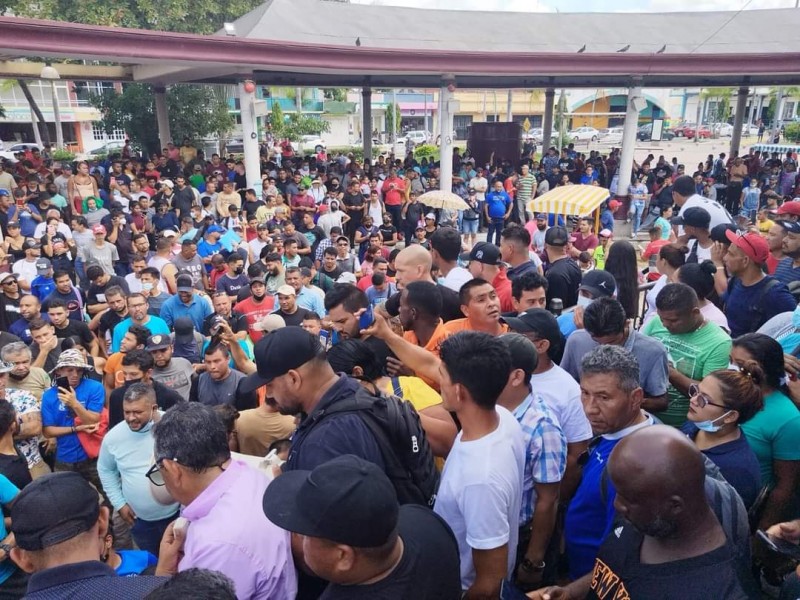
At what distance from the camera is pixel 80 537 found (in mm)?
2129

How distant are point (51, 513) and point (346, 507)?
1.24 m

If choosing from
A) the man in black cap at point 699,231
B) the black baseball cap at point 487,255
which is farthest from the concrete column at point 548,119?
the black baseball cap at point 487,255

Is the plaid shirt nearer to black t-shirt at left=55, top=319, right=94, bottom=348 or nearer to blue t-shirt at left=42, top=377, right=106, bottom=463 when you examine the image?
blue t-shirt at left=42, top=377, right=106, bottom=463

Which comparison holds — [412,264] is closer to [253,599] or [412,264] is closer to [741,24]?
[253,599]

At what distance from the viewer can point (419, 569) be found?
5.83 feet

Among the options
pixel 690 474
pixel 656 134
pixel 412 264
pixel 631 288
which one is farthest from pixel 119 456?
pixel 656 134

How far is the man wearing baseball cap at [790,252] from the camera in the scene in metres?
4.82

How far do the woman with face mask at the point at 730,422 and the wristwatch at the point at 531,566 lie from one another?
903 millimetres

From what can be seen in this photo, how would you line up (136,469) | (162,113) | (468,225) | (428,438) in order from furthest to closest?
1. (162,113)
2. (468,225)
3. (136,469)
4. (428,438)

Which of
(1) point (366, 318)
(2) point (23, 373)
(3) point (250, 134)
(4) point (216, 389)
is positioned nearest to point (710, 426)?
(1) point (366, 318)

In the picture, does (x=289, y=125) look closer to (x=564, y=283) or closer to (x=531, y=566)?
(x=564, y=283)

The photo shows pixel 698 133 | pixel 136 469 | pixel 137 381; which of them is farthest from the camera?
pixel 698 133

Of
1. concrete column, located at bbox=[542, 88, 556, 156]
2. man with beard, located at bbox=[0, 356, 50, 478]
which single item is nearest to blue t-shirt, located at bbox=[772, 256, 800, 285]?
man with beard, located at bbox=[0, 356, 50, 478]

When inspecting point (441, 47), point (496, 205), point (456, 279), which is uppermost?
point (441, 47)
